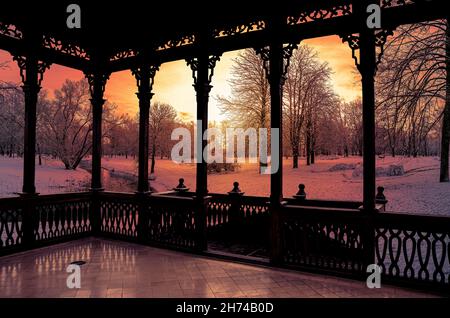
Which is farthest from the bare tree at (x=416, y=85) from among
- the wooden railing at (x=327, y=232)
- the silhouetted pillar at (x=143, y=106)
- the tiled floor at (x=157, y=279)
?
the silhouetted pillar at (x=143, y=106)

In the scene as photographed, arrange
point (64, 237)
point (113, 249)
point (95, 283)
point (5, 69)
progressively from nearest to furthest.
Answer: point (95, 283), point (113, 249), point (64, 237), point (5, 69)

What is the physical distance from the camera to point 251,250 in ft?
26.2

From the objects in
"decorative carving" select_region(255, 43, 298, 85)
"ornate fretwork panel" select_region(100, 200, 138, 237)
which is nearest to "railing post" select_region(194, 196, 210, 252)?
"ornate fretwork panel" select_region(100, 200, 138, 237)

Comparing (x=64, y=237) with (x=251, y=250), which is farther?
(x=251, y=250)

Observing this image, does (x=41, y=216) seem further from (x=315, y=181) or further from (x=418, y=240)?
(x=315, y=181)

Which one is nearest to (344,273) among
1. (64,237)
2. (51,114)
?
(64,237)

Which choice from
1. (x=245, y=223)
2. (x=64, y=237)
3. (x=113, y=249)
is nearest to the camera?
(x=113, y=249)

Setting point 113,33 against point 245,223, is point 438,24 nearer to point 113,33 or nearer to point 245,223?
point 245,223

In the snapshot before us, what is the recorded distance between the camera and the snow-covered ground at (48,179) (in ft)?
69.5

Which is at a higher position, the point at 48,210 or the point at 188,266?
the point at 48,210

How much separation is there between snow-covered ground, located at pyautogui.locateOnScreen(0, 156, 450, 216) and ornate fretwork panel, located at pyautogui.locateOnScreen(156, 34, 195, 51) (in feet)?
31.8

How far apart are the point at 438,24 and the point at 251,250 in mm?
10073

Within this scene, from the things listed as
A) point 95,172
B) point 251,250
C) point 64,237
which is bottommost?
point 251,250

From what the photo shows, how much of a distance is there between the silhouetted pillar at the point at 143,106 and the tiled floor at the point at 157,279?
1.81 m
